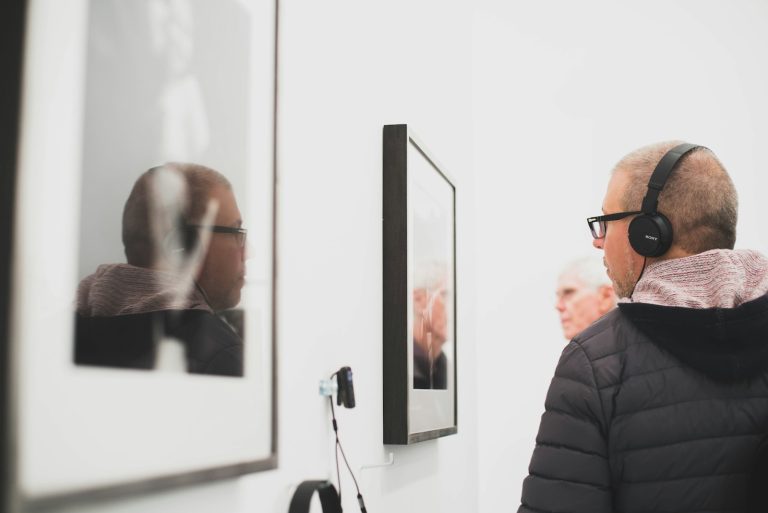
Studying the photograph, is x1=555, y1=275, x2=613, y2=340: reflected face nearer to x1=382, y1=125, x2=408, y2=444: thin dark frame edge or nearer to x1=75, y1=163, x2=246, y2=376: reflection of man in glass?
x1=382, y1=125, x2=408, y2=444: thin dark frame edge

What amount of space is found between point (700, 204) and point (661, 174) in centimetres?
9

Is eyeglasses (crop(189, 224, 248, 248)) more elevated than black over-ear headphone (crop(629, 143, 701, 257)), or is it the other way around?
black over-ear headphone (crop(629, 143, 701, 257))

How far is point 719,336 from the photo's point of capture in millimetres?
1328

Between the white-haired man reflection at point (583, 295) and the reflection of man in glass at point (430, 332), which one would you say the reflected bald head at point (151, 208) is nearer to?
the reflection of man in glass at point (430, 332)

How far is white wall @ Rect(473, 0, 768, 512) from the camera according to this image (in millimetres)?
3309

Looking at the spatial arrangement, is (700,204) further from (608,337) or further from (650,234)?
(608,337)

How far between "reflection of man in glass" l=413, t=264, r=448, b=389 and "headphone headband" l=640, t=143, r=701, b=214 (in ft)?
2.13

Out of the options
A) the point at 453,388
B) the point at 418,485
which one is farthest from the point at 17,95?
the point at 453,388

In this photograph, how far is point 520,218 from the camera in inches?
137

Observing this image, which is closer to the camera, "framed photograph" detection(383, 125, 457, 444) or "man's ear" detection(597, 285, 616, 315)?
"framed photograph" detection(383, 125, 457, 444)

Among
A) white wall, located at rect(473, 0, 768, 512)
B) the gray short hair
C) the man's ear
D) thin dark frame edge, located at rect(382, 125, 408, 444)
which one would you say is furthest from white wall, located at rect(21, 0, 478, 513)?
the man's ear

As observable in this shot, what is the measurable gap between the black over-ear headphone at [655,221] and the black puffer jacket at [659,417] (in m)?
Result: 0.13

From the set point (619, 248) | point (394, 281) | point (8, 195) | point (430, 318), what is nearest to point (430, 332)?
point (430, 318)

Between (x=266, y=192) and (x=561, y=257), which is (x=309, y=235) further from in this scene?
(x=561, y=257)
